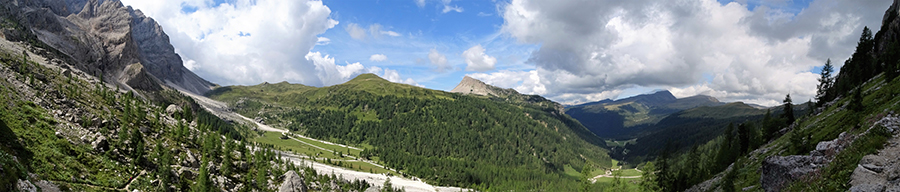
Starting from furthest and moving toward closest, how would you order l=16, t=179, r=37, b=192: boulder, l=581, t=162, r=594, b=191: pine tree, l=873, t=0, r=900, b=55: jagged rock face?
l=873, t=0, r=900, b=55: jagged rock face
l=581, t=162, r=594, b=191: pine tree
l=16, t=179, r=37, b=192: boulder

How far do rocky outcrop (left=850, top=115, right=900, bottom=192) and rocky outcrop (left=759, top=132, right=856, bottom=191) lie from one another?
3.92 metres

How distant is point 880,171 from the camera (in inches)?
700

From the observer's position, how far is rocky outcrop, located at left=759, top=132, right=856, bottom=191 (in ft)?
83.9

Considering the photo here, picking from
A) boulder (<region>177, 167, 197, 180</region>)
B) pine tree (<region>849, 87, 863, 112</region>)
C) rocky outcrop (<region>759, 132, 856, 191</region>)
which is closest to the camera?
rocky outcrop (<region>759, 132, 856, 191</region>)

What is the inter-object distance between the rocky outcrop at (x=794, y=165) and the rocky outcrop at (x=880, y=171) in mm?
3918

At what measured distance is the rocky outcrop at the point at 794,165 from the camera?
2556 cm

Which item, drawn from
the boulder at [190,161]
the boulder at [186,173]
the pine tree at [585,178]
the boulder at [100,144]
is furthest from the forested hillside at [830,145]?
the boulder at [190,161]

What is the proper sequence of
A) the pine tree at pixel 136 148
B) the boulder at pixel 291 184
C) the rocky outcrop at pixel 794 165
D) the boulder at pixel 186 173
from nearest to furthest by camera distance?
the rocky outcrop at pixel 794 165 → the pine tree at pixel 136 148 → the boulder at pixel 186 173 → the boulder at pixel 291 184

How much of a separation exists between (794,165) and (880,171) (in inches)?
385

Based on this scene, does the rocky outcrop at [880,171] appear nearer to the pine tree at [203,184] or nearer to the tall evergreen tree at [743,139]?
the tall evergreen tree at [743,139]

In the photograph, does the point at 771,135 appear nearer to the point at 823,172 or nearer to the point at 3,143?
the point at 823,172

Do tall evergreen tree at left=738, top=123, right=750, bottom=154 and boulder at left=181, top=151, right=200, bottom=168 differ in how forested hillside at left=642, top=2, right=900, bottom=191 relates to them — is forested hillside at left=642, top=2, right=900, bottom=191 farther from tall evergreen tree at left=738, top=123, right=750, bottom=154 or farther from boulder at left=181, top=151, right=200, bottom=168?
boulder at left=181, top=151, right=200, bottom=168

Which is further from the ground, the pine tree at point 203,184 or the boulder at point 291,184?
the pine tree at point 203,184

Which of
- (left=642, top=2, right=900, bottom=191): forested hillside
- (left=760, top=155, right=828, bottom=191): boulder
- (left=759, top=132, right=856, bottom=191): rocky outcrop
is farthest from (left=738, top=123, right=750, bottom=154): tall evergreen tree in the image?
(left=760, top=155, right=828, bottom=191): boulder
